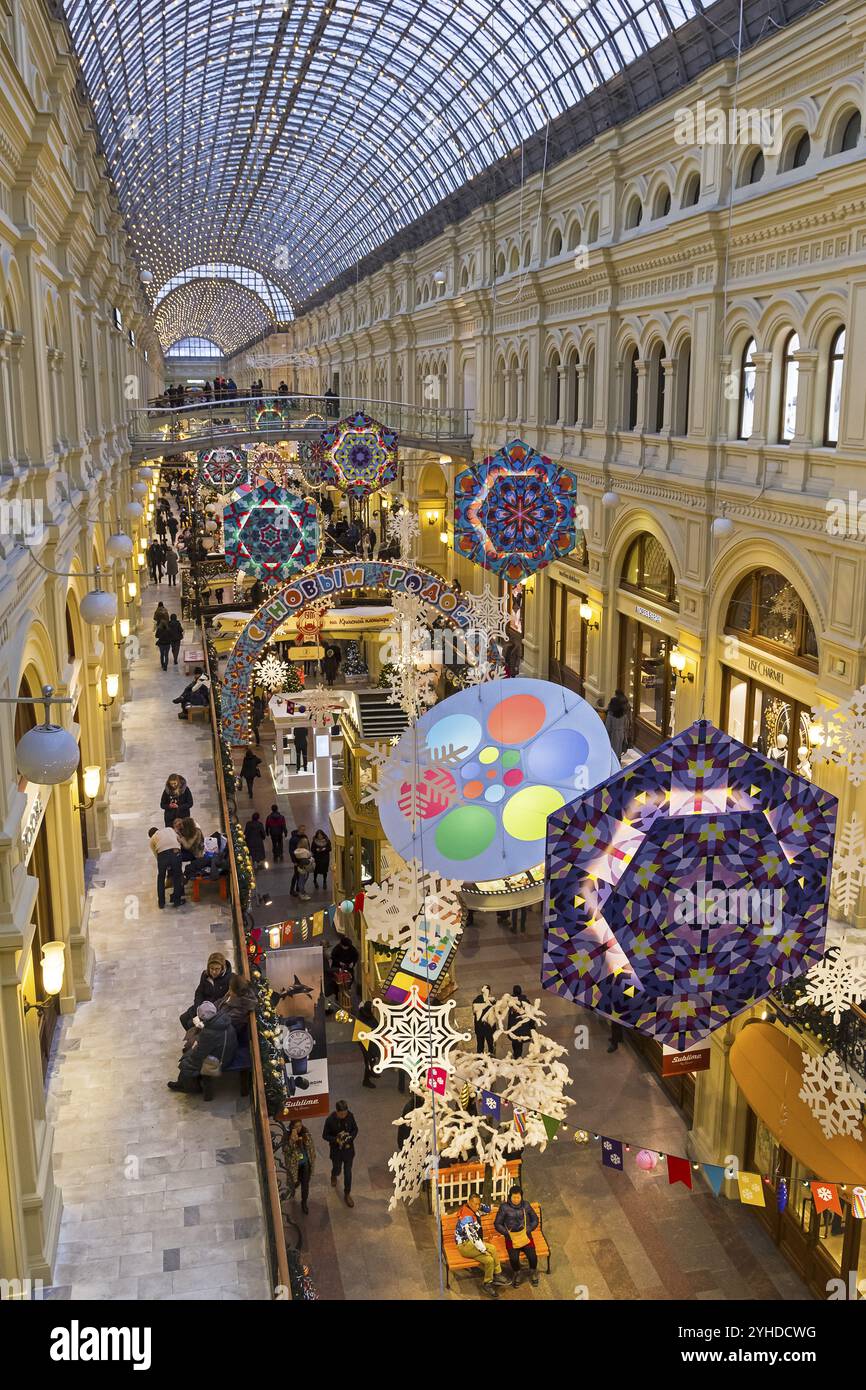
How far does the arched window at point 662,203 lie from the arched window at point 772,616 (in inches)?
264

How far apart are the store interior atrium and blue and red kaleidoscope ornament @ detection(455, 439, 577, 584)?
5 cm

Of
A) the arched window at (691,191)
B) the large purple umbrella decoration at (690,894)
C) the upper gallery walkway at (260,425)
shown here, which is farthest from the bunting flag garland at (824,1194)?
the upper gallery walkway at (260,425)

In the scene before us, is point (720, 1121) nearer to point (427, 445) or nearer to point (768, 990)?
point (768, 990)

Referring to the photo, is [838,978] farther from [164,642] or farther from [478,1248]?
[164,642]

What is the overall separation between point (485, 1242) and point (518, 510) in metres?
8.57

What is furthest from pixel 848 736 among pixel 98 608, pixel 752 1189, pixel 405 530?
pixel 405 530

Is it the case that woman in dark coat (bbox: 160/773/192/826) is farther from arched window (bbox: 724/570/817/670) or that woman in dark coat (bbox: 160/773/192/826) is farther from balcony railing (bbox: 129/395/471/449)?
balcony railing (bbox: 129/395/471/449)

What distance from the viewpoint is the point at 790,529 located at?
44.7 feet

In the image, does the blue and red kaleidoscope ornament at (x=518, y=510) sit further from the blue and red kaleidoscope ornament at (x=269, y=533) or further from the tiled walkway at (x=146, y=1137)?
the tiled walkway at (x=146, y=1137)

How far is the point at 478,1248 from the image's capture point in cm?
1126

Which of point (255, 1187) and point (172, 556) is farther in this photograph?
point (172, 556)

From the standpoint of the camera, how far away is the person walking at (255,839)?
18.5 m

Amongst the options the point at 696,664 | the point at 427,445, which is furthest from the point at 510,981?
the point at 427,445

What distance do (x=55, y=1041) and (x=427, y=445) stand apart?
24.4 m
